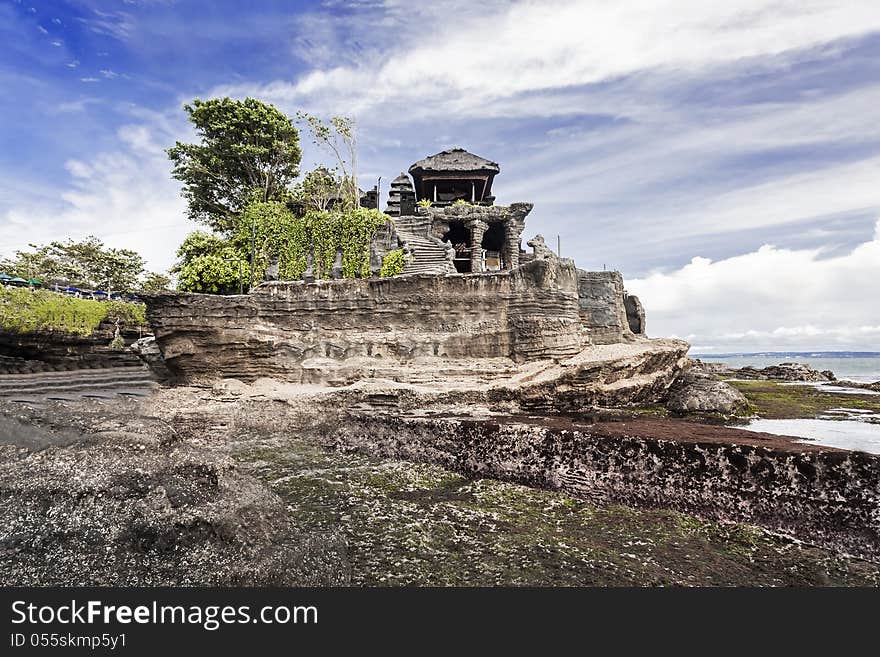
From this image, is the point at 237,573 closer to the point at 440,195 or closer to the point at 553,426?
the point at 553,426

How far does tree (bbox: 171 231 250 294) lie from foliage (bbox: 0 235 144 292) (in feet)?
57.4

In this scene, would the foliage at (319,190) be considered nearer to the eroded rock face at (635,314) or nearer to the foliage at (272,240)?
the foliage at (272,240)

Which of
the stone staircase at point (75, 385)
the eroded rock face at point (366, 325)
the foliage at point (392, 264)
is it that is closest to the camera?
the eroded rock face at point (366, 325)

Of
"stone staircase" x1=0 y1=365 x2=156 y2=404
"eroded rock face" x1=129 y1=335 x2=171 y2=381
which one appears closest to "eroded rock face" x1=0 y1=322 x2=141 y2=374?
"stone staircase" x1=0 y1=365 x2=156 y2=404

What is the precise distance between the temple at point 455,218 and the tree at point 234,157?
8284 millimetres

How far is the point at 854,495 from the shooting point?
23.5 ft

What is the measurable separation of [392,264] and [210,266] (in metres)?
8.72

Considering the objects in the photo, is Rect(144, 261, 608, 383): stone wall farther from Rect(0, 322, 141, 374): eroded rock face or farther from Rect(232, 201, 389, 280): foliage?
Rect(0, 322, 141, 374): eroded rock face

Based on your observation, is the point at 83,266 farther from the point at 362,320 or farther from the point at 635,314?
the point at 635,314

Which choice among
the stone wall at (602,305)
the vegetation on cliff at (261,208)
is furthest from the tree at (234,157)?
the stone wall at (602,305)

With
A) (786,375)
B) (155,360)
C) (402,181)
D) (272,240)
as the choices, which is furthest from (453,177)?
(786,375)

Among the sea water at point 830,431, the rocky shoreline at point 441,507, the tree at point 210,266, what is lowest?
the rocky shoreline at point 441,507

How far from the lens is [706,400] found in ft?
45.8

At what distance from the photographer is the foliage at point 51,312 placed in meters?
22.8
